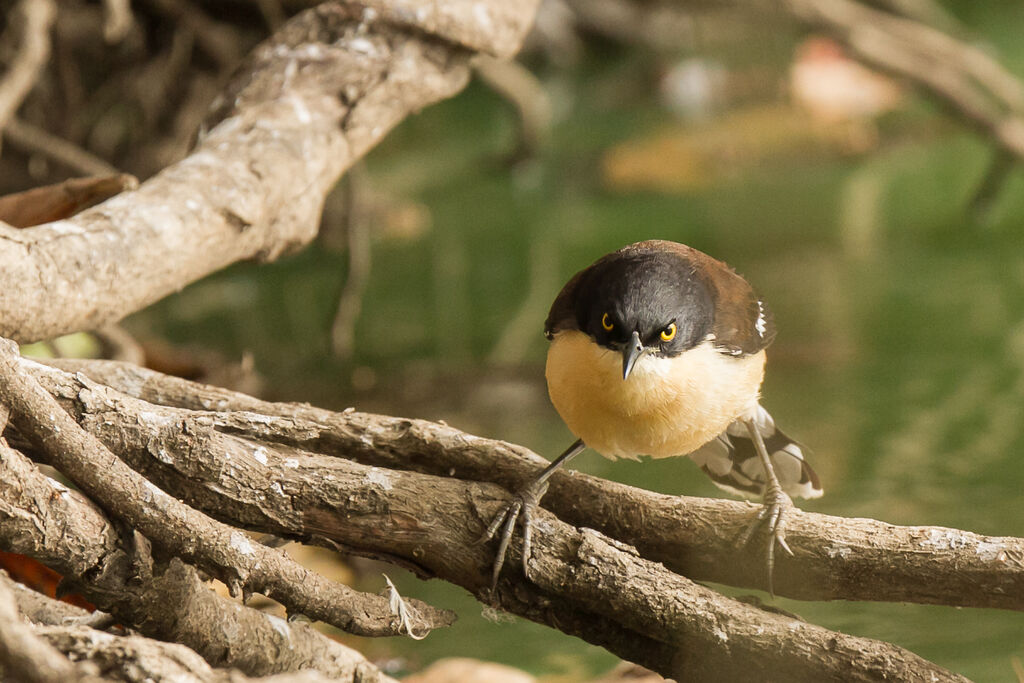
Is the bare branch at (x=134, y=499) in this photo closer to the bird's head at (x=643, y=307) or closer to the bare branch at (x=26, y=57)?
the bird's head at (x=643, y=307)

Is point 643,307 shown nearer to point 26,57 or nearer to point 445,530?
point 445,530

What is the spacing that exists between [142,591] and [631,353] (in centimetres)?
Result: 99

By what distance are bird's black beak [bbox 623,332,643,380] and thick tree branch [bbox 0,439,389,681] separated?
738 millimetres

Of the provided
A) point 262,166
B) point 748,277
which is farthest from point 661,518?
point 748,277

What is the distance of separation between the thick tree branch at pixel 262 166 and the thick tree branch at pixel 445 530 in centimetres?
30

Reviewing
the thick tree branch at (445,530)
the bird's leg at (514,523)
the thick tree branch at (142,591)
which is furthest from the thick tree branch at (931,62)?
the thick tree branch at (142,591)

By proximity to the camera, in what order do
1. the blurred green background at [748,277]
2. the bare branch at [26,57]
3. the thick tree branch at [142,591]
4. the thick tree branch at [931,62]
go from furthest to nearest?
the thick tree branch at [931,62]
the blurred green background at [748,277]
the bare branch at [26,57]
the thick tree branch at [142,591]

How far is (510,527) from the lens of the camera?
2.08 m

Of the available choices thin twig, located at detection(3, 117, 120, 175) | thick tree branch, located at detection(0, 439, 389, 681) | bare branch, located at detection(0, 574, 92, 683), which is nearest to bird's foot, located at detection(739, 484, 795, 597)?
thick tree branch, located at detection(0, 439, 389, 681)

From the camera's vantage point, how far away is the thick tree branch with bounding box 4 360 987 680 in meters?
1.97

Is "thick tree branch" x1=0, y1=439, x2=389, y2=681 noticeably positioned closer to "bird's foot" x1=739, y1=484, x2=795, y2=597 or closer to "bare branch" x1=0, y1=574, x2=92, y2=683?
"bare branch" x1=0, y1=574, x2=92, y2=683

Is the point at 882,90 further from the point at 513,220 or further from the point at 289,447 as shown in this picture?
the point at 289,447

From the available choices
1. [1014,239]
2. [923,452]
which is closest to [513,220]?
[1014,239]

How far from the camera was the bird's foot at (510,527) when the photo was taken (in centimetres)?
207
